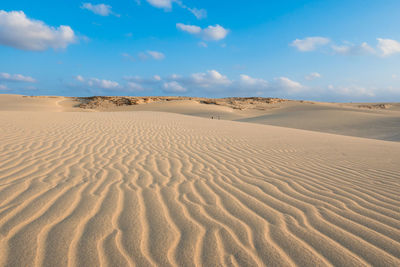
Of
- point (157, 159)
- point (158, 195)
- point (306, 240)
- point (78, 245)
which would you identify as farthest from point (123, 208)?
point (157, 159)

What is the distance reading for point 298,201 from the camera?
3223 millimetres

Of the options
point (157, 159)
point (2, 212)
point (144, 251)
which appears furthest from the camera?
point (157, 159)

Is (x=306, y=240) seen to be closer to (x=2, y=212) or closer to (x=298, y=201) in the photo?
(x=298, y=201)

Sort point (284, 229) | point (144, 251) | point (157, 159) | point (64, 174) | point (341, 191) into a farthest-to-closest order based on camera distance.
Answer: point (157, 159) < point (64, 174) < point (341, 191) < point (284, 229) < point (144, 251)

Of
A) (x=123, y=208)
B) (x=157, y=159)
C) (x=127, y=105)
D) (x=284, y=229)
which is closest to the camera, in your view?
(x=284, y=229)

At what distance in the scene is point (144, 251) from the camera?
Answer: 2084mm

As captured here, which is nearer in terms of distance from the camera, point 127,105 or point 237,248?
point 237,248

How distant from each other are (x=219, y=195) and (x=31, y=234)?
2.11 metres

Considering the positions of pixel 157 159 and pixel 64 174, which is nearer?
pixel 64 174

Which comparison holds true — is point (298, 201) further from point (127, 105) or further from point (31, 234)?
point (127, 105)

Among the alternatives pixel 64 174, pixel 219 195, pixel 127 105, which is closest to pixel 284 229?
pixel 219 195

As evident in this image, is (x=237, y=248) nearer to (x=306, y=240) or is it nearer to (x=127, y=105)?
(x=306, y=240)

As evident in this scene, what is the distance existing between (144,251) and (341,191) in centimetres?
297

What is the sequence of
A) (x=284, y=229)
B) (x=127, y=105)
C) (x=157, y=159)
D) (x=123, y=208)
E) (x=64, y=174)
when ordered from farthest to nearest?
(x=127, y=105)
(x=157, y=159)
(x=64, y=174)
(x=123, y=208)
(x=284, y=229)
